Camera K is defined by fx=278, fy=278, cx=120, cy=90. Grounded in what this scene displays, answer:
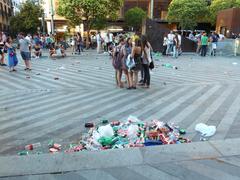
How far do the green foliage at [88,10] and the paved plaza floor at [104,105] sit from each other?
16566 millimetres

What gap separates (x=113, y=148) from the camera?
447cm

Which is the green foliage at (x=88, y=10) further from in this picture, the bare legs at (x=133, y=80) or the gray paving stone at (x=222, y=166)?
the gray paving stone at (x=222, y=166)

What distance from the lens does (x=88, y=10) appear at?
2698 centimetres

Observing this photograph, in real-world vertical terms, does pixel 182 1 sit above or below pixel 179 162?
above

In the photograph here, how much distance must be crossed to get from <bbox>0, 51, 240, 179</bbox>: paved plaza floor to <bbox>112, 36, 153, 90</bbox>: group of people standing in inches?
19.1

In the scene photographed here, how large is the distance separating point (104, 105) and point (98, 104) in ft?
0.63

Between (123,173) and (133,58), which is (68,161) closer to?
(123,173)

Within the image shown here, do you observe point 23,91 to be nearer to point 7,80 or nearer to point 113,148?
point 7,80

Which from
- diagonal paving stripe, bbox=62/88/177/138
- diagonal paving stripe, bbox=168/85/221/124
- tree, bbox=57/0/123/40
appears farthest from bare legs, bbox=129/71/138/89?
tree, bbox=57/0/123/40

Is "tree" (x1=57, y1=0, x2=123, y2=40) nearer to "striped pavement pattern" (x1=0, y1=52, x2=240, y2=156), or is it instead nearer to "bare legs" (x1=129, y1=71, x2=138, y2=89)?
"striped pavement pattern" (x1=0, y1=52, x2=240, y2=156)

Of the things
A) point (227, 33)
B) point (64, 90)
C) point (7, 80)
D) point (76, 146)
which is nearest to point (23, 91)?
point (64, 90)

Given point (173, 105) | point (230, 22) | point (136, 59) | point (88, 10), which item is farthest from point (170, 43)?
point (230, 22)

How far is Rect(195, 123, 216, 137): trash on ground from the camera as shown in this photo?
505 centimetres

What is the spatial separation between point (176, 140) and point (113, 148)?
111 cm
